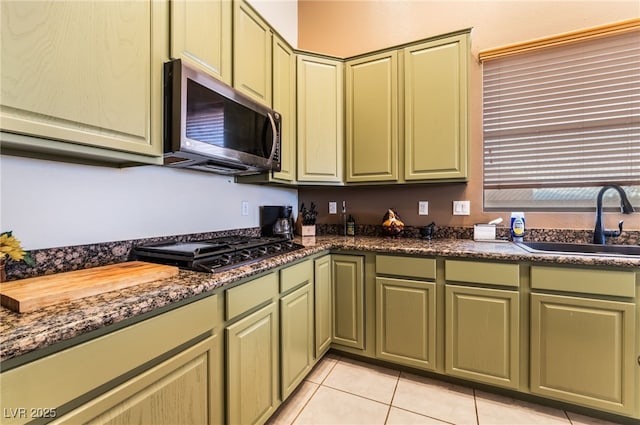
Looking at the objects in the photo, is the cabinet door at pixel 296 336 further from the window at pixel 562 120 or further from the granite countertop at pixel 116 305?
the window at pixel 562 120

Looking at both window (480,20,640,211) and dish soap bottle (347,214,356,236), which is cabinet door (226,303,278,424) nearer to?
dish soap bottle (347,214,356,236)

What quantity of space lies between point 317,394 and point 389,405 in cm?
43

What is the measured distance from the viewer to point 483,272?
1.70 metres

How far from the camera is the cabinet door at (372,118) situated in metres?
2.24

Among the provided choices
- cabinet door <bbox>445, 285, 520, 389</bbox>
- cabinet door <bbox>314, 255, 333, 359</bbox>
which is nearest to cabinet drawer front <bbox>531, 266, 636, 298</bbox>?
cabinet door <bbox>445, 285, 520, 389</bbox>

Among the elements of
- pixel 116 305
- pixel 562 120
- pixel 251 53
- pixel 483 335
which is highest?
pixel 251 53

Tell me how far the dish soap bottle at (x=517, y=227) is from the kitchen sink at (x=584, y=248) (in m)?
0.06

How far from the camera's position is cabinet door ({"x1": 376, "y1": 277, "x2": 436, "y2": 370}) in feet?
6.07

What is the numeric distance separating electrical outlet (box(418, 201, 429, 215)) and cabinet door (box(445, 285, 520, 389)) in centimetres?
83

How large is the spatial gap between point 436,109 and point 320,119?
901 millimetres

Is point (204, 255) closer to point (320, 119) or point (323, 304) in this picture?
point (323, 304)

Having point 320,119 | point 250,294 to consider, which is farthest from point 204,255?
point 320,119

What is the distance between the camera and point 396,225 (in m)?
2.36

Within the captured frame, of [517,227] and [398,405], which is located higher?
[517,227]
